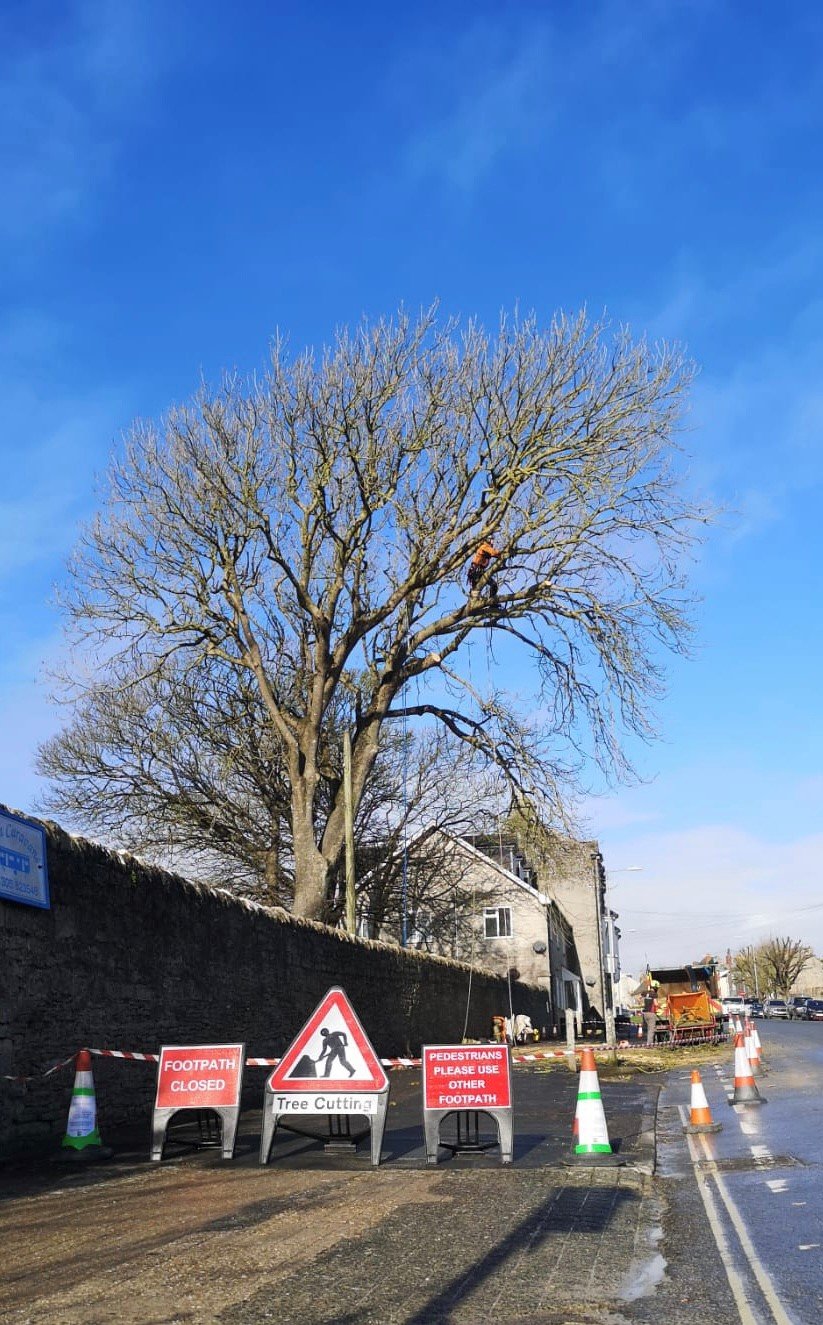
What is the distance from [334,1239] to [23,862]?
197 inches

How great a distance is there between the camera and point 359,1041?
9.66 meters

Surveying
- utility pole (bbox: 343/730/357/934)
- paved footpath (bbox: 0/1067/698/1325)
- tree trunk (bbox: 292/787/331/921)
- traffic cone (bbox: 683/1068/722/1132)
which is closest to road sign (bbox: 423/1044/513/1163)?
paved footpath (bbox: 0/1067/698/1325)

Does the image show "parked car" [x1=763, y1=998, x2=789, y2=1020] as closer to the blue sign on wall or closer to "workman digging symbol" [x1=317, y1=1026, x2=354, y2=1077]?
"workman digging symbol" [x1=317, y1=1026, x2=354, y2=1077]

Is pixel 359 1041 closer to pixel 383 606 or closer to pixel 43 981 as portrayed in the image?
pixel 43 981

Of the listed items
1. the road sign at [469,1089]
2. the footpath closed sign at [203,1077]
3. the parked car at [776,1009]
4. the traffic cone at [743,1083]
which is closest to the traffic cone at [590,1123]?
the road sign at [469,1089]

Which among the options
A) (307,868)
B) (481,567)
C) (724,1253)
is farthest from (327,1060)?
(481,567)

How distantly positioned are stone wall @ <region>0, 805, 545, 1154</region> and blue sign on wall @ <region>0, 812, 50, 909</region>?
0.50ft

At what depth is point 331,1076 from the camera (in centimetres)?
962

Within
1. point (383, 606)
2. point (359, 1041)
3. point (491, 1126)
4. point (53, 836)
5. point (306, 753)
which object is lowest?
point (491, 1126)

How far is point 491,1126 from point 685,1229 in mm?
5900

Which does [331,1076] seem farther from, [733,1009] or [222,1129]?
[733,1009]

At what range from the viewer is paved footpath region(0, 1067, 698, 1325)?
5176 mm

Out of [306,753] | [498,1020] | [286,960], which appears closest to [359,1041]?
[286,960]

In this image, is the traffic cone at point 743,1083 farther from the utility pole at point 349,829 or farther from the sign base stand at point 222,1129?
the utility pole at point 349,829
